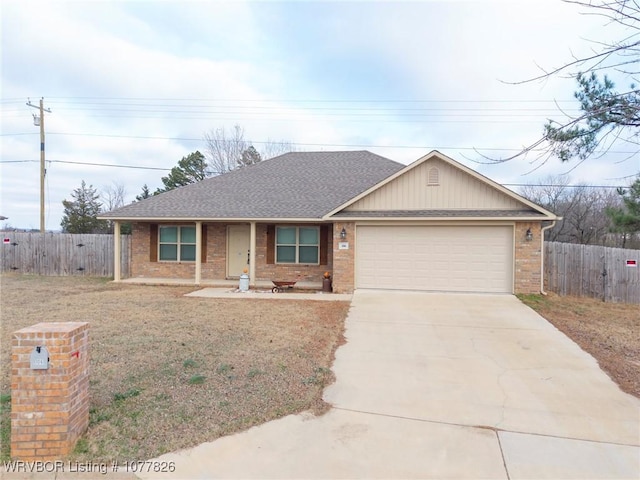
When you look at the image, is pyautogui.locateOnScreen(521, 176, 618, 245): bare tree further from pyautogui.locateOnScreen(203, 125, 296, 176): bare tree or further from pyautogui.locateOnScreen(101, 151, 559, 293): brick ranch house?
pyautogui.locateOnScreen(203, 125, 296, 176): bare tree

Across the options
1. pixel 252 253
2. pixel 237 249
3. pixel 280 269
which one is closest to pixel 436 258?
pixel 280 269

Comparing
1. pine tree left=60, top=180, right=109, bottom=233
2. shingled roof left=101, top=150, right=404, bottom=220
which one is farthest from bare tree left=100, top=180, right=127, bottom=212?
shingled roof left=101, top=150, right=404, bottom=220

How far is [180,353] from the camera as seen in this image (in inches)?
215

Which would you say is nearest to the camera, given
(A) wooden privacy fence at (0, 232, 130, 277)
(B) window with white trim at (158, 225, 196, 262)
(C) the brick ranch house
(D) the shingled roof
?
(C) the brick ranch house

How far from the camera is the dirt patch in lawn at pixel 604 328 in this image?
204 inches

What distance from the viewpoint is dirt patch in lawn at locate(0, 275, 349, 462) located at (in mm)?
3365

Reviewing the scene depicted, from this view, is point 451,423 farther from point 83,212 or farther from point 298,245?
point 83,212

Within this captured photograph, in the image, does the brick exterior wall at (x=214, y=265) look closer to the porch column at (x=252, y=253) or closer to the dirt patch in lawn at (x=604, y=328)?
the porch column at (x=252, y=253)

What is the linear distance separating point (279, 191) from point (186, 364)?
10192mm

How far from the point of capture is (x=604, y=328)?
7.63 meters

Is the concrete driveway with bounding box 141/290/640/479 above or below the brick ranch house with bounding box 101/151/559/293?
below

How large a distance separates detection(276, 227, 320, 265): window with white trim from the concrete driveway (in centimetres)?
705

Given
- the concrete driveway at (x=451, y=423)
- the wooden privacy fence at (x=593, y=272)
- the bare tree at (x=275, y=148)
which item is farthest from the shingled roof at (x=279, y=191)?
the bare tree at (x=275, y=148)

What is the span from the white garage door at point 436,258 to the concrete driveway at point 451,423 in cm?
472
